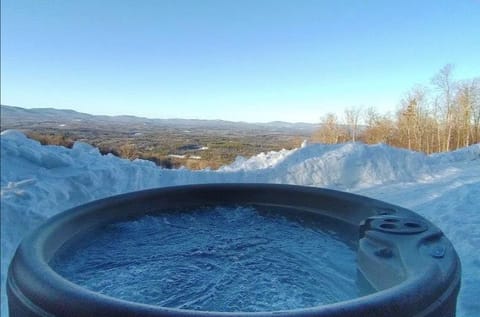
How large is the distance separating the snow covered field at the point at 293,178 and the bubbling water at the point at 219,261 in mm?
704

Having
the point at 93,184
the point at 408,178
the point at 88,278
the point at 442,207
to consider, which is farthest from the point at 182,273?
the point at 408,178

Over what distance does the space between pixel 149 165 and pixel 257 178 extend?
152 centimetres

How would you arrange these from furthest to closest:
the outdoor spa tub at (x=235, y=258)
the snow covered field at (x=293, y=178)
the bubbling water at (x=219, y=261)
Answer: the snow covered field at (x=293, y=178)
the bubbling water at (x=219, y=261)
the outdoor spa tub at (x=235, y=258)

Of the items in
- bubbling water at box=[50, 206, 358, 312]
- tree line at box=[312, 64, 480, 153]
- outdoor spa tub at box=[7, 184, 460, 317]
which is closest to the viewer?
outdoor spa tub at box=[7, 184, 460, 317]

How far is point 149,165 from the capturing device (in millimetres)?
4684

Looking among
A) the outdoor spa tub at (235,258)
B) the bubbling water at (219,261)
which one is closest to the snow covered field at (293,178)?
the outdoor spa tub at (235,258)

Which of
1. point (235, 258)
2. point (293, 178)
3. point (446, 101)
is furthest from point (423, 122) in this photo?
point (235, 258)

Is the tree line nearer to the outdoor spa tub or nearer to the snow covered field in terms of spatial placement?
the snow covered field

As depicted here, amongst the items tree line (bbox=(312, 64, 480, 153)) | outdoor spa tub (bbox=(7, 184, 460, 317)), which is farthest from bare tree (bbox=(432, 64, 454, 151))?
outdoor spa tub (bbox=(7, 184, 460, 317))

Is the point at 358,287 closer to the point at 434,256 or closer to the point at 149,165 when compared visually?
the point at 434,256

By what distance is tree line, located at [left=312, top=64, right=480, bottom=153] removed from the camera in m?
10.5

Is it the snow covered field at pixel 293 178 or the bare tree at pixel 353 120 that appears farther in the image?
the bare tree at pixel 353 120

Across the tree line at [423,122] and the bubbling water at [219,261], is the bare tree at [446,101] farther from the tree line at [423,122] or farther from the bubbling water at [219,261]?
the bubbling water at [219,261]

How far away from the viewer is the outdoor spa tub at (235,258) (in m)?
1.12
